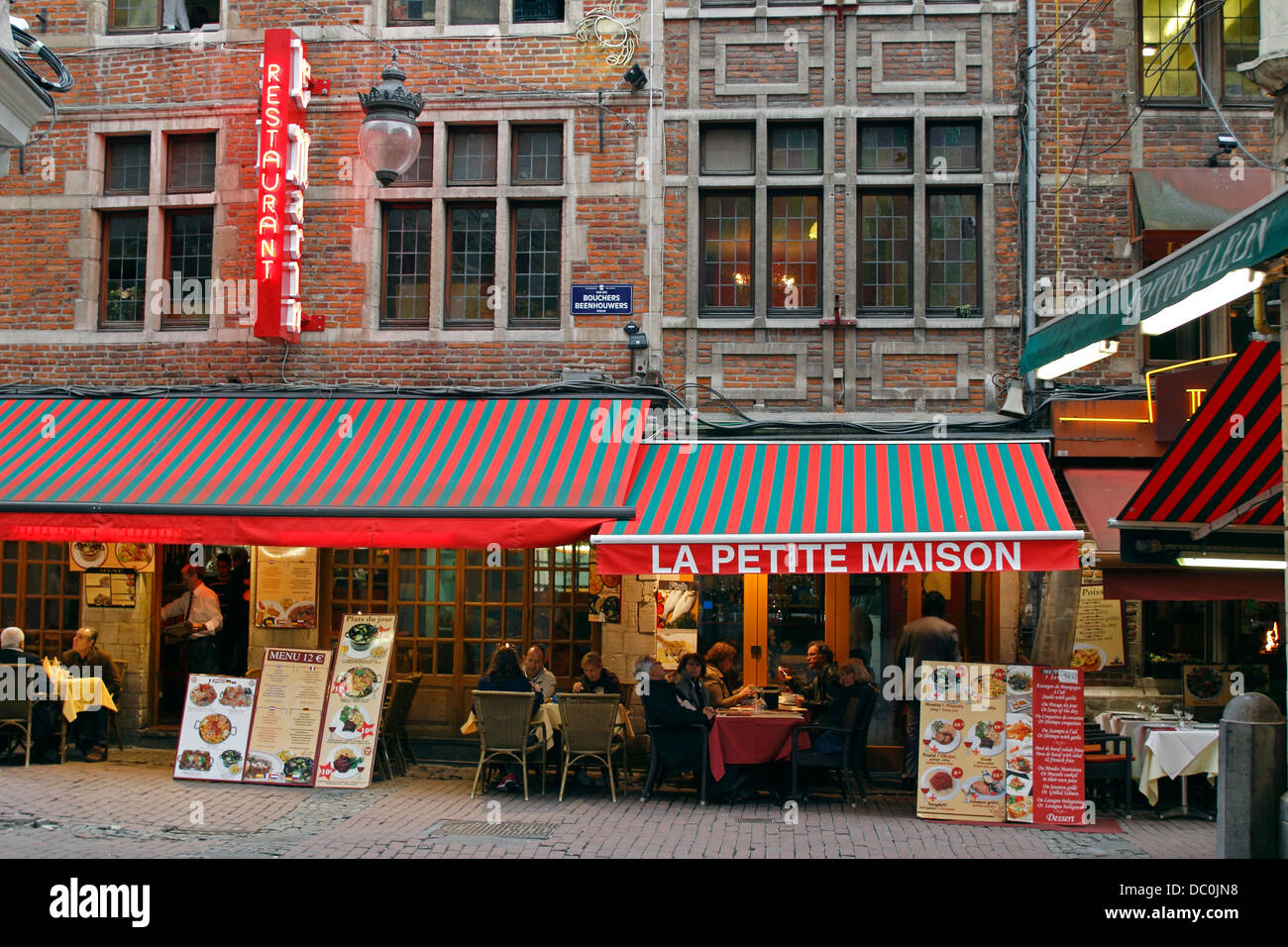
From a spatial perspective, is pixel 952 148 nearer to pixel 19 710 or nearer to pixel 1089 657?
pixel 1089 657

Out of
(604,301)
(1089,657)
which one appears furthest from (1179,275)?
(604,301)

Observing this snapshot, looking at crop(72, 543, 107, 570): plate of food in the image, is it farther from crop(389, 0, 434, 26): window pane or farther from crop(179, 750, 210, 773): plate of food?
crop(389, 0, 434, 26): window pane

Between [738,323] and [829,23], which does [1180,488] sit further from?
[829,23]

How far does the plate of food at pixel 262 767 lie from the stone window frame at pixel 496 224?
422 cm

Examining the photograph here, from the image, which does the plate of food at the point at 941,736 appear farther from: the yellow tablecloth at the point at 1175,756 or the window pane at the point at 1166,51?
the window pane at the point at 1166,51

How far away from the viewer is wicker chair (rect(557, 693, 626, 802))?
391 inches

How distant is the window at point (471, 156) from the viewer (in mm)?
11898

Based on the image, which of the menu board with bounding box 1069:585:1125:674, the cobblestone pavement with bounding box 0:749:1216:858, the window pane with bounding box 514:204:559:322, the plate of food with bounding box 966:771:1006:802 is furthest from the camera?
the window pane with bounding box 514:204:559:322

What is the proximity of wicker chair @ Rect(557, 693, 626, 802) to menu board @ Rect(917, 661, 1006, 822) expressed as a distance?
258cm

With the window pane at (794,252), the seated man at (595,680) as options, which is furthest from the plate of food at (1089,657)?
the seated man at (595,680)

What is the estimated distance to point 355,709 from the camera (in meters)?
10.1

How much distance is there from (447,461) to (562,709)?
8.07ft

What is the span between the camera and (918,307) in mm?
11281

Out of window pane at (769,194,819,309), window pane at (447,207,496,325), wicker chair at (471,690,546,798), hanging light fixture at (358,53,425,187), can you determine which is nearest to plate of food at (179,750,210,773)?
wicker chair at (471,690,546,798)
